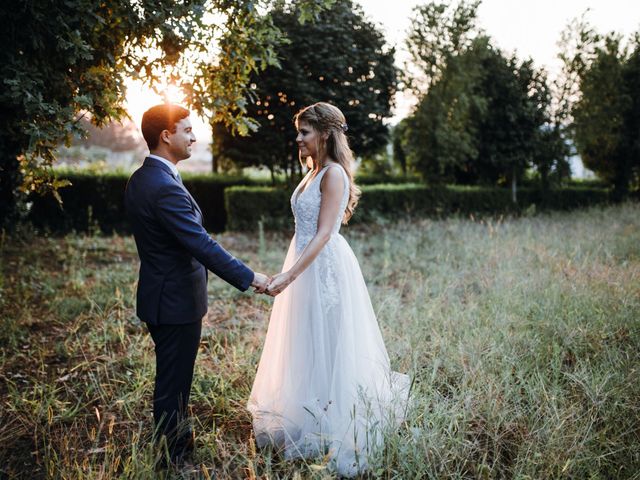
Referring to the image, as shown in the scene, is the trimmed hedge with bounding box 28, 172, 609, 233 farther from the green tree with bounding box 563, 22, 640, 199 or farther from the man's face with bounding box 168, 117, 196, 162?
the man's face with bounding box 168, 117, 196, 162

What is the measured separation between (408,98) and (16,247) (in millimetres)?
12192

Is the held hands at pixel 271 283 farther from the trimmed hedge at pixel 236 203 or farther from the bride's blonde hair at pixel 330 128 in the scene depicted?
the trimmed hedge at pixel 236 203

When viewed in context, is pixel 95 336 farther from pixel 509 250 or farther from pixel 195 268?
pixel 509 250

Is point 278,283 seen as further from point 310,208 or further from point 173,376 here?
point 173,376

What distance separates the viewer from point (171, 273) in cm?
278

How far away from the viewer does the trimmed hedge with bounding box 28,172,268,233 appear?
13012mm

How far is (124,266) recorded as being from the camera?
768cm

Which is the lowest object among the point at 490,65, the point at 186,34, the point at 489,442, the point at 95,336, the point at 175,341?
the point at 489,442

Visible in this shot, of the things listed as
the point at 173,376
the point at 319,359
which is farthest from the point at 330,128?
the point at 173,376

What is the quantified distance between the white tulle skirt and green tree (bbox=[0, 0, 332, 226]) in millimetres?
2058

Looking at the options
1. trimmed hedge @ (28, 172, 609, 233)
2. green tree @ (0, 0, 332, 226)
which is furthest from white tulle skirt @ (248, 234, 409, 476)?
trimmed hedge @ (28, 172, 609, 233)

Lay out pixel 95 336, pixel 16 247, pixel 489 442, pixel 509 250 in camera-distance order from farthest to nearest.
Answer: pixel 16 247
pixel 509 250
pixel 95 336
pixel 489 442

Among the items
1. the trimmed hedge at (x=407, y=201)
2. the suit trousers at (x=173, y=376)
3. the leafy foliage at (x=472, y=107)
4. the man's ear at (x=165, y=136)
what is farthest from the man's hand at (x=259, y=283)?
the leafy foliage at (x=472, y=107)

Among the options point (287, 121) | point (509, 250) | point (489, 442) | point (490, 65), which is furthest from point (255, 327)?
point (490, 65)
